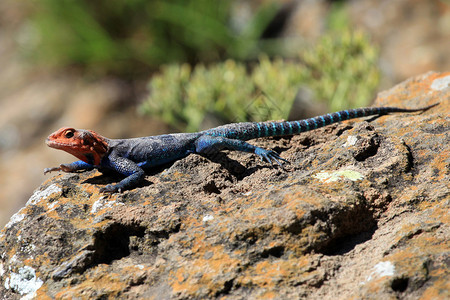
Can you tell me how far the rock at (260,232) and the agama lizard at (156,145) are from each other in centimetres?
26

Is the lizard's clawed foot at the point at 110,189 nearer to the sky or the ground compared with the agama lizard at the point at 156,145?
nearer to the ground

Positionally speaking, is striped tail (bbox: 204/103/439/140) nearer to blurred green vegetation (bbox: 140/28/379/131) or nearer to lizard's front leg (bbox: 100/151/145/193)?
lizard's front leg (bbox: 100/151/145/193)

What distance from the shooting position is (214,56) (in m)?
8.66

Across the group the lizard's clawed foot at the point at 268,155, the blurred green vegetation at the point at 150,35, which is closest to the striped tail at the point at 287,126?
the lizard's clawed foot at the point at 268,155

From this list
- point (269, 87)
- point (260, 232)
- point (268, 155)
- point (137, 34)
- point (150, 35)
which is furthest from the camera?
point (137, 34)

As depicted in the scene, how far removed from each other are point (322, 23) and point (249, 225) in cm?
742

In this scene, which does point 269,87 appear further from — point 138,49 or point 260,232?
point 138,49

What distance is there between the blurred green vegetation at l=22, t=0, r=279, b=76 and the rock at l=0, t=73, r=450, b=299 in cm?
588

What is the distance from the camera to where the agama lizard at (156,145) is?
10.8 feet

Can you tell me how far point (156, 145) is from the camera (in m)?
3.39

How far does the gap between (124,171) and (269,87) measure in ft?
7.84

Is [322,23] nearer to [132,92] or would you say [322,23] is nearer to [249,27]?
[249,27]

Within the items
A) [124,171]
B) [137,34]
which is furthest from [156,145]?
[137,34]

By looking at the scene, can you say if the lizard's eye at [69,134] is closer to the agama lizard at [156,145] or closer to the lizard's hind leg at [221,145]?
the agama lizard at [156,145]
